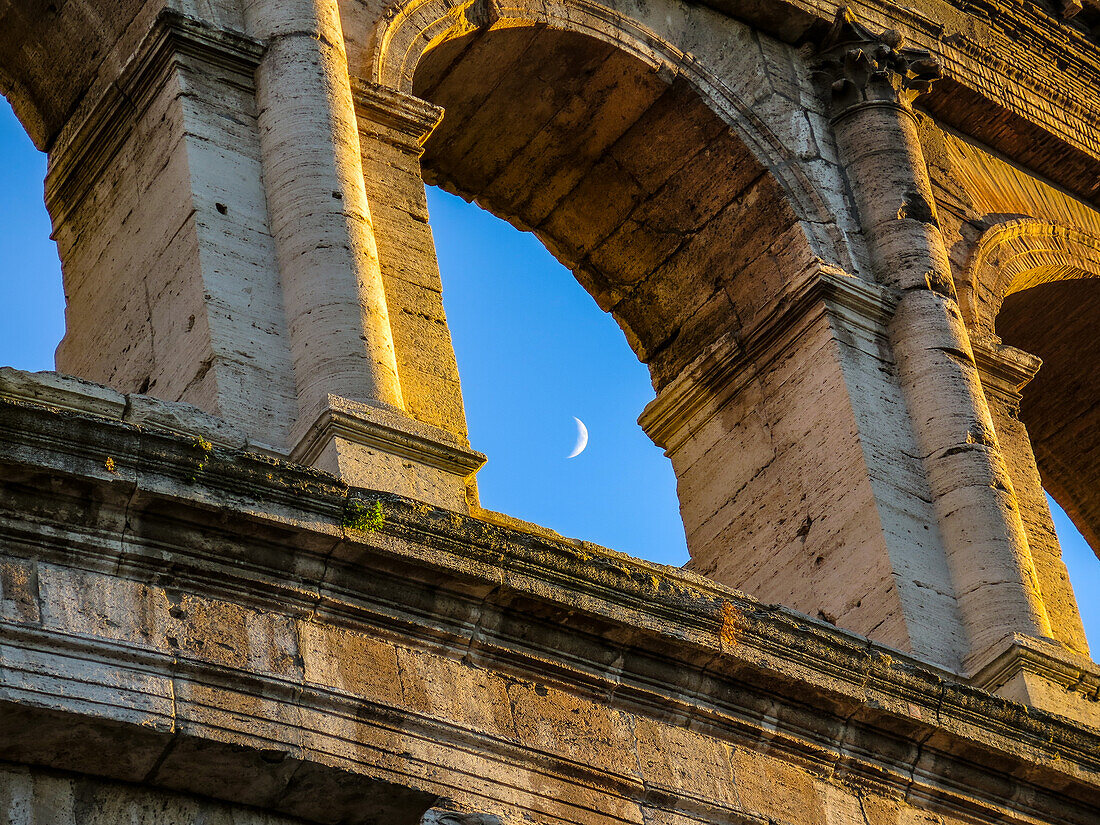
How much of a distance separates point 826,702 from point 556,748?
48.1 inches

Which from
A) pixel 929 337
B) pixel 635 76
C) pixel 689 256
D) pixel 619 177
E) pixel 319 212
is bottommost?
pixel 319 212

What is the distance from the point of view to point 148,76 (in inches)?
325

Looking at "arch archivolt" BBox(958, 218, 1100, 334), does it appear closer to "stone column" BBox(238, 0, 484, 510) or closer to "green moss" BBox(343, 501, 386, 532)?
"stone column" BBox(238, 0, 484, 510)

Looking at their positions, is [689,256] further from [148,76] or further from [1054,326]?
[148,76]

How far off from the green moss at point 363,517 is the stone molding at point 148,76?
9.00 feet

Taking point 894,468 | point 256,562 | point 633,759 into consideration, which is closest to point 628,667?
point 633,759

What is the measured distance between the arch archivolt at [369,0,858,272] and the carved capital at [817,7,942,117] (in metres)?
0.19

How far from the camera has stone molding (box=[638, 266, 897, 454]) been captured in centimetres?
945

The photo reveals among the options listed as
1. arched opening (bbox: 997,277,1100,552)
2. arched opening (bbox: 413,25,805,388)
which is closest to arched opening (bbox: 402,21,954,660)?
arched opening (bbox: 413,25,805,388)

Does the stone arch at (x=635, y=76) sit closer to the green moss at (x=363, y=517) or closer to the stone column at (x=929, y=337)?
the stone column at (x=929, y=337)

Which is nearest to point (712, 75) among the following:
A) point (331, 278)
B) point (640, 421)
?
point (640, 421)

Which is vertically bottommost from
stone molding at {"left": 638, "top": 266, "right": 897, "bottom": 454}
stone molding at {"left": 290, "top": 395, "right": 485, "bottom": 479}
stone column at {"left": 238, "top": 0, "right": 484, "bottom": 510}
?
stone molding at {"left": 290, "top": 395, "right": 485, "bottom": 479}

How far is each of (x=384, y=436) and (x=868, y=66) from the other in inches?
193

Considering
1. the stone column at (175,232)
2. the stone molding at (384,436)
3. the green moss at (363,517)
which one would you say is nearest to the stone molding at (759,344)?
the stone column at (175,232)
